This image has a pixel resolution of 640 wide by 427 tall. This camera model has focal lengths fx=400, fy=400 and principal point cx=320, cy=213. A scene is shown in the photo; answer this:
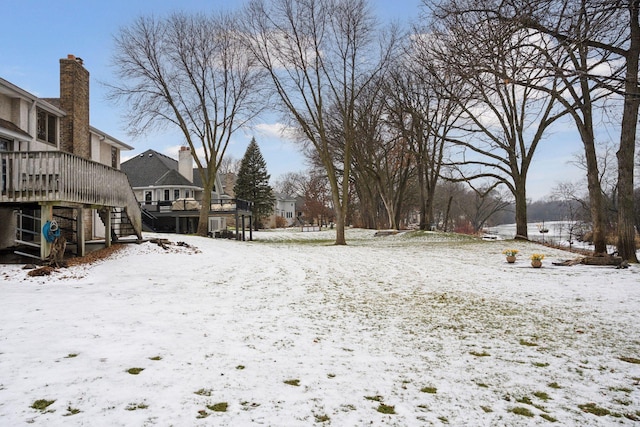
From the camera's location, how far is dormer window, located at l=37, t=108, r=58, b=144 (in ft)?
46.0

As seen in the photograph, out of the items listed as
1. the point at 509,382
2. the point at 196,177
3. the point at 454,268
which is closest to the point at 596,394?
the point at 509,382

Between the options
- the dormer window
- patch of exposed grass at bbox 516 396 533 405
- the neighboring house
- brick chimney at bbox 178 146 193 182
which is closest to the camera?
patch of exposed grass at bbox 516 396 533 405

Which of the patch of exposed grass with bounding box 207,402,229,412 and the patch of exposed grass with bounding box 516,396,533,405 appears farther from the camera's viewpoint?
the patch of exposed grass with bounding box 516,396,533,405

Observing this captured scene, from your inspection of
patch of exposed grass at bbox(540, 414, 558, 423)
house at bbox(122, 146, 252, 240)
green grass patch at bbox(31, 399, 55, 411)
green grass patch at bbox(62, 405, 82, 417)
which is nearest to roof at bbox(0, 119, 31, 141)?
green grass patch at bbox(31, 399, 55, 411)

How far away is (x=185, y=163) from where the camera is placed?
129 ft

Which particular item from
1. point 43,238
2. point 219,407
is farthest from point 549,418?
point 43,238

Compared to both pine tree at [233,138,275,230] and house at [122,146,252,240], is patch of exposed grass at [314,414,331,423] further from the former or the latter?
pine tree at [233,138,275,230]

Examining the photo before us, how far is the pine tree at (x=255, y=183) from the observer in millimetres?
Answer: 56844

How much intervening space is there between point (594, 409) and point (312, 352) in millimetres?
2623

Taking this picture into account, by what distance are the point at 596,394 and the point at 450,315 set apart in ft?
9.03

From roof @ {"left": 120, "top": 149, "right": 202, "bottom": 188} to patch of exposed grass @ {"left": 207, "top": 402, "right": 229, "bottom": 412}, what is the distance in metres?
35.7

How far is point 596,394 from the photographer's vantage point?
3580mm

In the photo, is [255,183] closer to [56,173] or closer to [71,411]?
[56,173]

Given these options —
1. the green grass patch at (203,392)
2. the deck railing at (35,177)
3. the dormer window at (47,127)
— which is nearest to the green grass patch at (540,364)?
the green grass patch at (203,392)
